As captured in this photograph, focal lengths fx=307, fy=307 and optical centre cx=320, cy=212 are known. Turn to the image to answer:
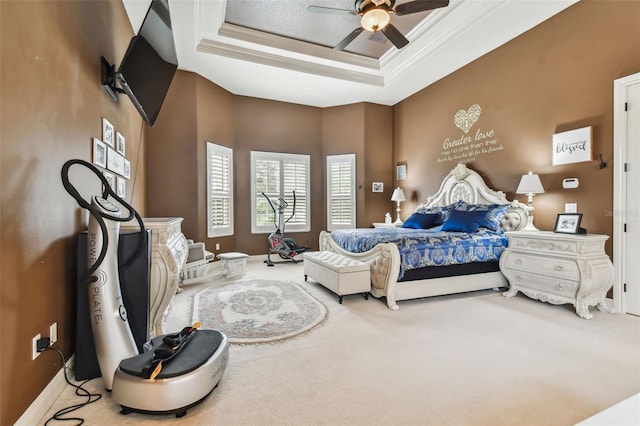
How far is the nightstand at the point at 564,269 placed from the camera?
10.0 feet

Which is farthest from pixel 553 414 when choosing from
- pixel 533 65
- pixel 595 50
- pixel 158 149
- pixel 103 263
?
pixel 158 149

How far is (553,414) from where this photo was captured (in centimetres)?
166

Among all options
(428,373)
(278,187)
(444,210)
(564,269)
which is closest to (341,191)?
(278,187)

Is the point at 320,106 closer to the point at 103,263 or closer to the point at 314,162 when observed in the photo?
the point at 314,162

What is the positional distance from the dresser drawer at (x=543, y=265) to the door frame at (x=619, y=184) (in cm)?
54

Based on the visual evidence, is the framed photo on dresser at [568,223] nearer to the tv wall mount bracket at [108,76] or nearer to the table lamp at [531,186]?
the table lamp at [531,186]

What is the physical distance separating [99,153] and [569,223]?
15.7 feet

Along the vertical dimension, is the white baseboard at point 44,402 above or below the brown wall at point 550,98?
below

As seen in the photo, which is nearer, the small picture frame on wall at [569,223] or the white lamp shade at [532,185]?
the small picture frame on wall at [569,223]

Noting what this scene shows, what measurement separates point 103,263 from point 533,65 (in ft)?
17.3

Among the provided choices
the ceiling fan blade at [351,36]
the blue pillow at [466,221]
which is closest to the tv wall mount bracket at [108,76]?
the ceiling fan blade at [351,36]

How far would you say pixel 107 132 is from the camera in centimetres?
288

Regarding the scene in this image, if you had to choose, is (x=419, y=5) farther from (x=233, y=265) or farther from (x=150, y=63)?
(x=233, y=265)

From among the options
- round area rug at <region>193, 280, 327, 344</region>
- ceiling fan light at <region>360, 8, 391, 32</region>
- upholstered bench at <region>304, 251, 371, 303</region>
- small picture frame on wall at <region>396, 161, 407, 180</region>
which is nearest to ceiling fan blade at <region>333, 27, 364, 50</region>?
ceiling fan light at <region>360, 8, 391, 32</region>
